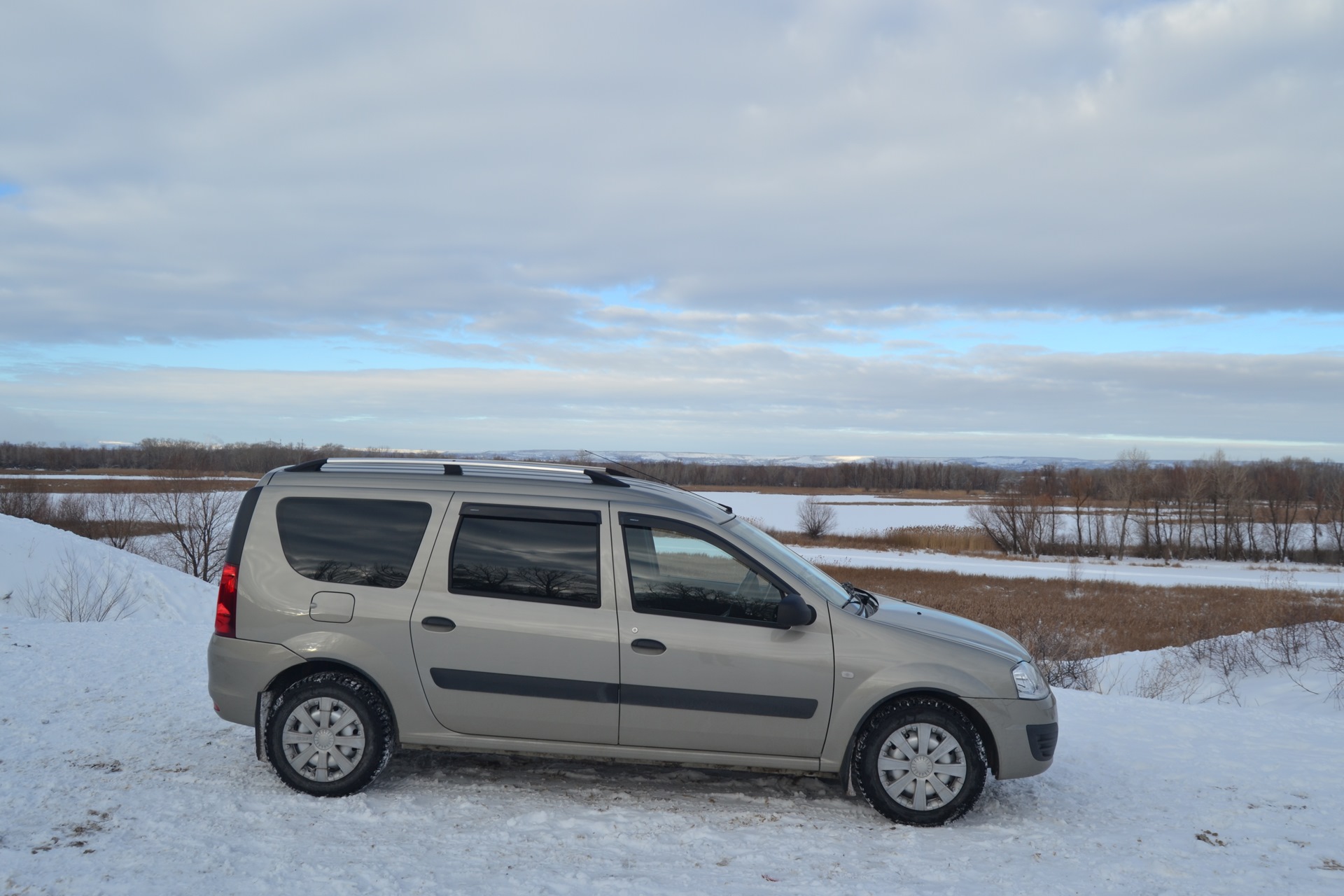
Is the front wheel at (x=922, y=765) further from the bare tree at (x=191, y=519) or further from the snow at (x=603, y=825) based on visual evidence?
the bare tree at (x=191, y=519)

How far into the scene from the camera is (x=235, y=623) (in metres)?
4.86

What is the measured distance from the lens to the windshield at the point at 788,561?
16.0 ft

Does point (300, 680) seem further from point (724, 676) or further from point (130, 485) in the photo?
point (130, 485)

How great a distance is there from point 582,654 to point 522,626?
380 millimetres

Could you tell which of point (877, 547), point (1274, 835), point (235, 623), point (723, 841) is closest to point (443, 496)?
point (235, 623)

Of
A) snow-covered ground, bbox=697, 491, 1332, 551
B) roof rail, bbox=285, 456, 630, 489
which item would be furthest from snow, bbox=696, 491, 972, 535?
roof rail, bbox=285, 456, 630, 489

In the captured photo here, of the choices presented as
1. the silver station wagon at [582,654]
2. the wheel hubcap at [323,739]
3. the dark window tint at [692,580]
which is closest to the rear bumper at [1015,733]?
the silver station wagon at [582,654]

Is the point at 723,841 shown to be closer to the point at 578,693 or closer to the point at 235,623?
the point at 578,693

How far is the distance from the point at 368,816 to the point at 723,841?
6.16 ft

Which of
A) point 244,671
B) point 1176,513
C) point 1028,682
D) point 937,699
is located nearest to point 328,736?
point 244,671

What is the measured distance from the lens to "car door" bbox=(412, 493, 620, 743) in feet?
15.3

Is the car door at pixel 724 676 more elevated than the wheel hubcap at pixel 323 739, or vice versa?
the car door at pixel 724 676

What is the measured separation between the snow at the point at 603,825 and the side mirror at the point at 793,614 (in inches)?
42.5

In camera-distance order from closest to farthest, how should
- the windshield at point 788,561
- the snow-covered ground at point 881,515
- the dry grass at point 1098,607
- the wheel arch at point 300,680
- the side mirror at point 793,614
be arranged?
the side mirror at point 793,614, the wheel arch at point 300,680, the windshield at point 788,561, the dry grass at point 1098,607, the snow-covered ground at point 881,515
